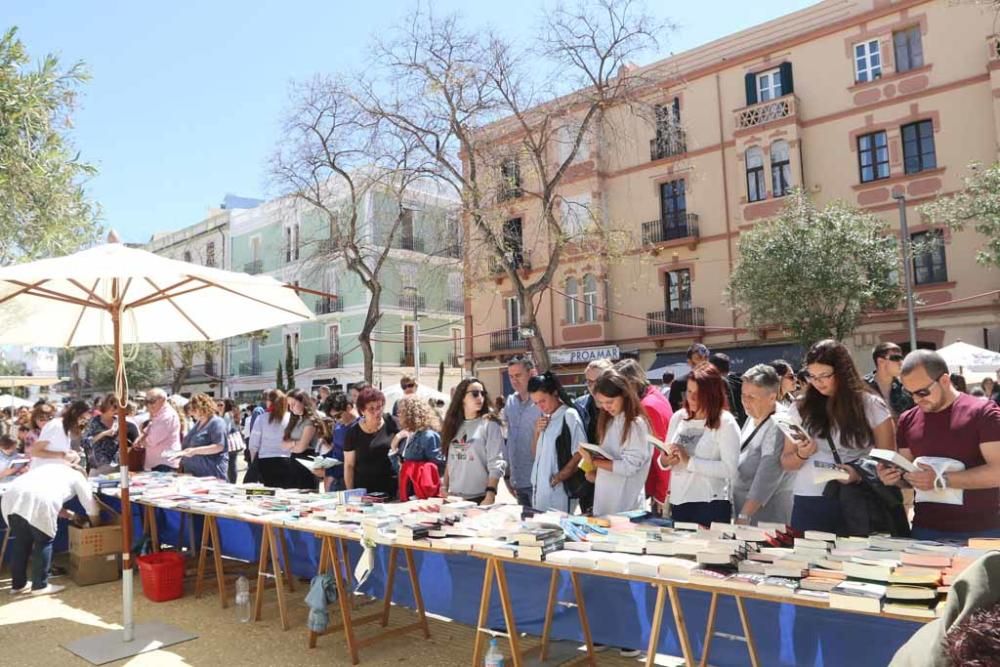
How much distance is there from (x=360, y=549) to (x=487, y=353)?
2220 centimetres

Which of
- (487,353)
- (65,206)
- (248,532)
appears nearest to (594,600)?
(248,532)

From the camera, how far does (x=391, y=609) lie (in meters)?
5.44

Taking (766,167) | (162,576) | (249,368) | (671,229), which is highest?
(766,167)

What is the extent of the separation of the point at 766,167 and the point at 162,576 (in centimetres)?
1962

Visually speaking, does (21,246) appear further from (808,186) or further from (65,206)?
(808,186)

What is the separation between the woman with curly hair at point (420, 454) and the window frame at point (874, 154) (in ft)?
59.2

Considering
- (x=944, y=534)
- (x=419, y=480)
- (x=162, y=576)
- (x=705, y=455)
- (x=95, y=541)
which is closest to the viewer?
(x=944, y=534)

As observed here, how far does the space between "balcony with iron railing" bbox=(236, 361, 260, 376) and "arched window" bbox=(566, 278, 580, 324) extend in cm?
1947

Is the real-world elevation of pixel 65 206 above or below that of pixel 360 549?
above

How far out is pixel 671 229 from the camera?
23.3m

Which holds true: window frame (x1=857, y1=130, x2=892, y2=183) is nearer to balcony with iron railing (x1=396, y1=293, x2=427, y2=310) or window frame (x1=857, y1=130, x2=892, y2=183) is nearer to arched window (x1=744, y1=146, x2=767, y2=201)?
arched window (x1=744, y1=146, x2=767, y2=201)

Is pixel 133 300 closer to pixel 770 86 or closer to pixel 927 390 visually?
pixel 927 390

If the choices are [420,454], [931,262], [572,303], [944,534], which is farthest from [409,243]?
[944,534]

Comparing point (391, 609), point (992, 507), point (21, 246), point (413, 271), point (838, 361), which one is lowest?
point (391, 609)
